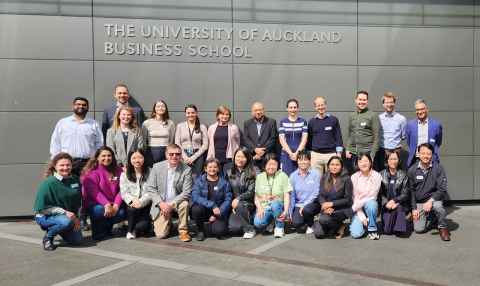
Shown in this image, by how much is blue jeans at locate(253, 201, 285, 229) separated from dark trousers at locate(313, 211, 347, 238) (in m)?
0.48

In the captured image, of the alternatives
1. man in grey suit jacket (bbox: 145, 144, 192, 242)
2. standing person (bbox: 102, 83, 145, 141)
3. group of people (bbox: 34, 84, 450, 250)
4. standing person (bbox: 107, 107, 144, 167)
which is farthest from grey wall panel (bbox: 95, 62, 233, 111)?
man in grey suit jacket (bbox: 145, 144, 192, 242)

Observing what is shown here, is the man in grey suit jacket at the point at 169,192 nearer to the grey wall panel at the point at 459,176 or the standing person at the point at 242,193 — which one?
the standing person at the point at 242,193

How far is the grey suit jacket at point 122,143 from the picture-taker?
6766mm

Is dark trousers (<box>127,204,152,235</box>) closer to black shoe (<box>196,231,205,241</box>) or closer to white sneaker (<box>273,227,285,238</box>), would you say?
black shoe (<box>196,231,205,241</box>)

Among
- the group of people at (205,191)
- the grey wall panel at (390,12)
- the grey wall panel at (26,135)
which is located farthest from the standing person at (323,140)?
the grey wall panel at (26,135)

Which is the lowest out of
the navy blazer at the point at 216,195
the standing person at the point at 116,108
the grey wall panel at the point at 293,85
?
the navy blazer at the point at 216,195

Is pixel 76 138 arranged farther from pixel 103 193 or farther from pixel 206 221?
pixel 206 221

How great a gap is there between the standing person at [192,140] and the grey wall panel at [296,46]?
174 cm

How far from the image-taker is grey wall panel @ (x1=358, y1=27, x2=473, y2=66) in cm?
861

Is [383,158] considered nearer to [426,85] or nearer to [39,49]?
[426,85]

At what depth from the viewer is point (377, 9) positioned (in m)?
8.59

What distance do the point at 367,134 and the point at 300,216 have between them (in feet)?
6.23

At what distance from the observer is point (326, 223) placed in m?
6.16

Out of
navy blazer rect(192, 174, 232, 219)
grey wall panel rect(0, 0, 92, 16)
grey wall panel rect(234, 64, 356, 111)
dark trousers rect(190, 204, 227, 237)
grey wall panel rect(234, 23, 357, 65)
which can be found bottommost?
dark trousers rect(190, 204, 227, 237)
